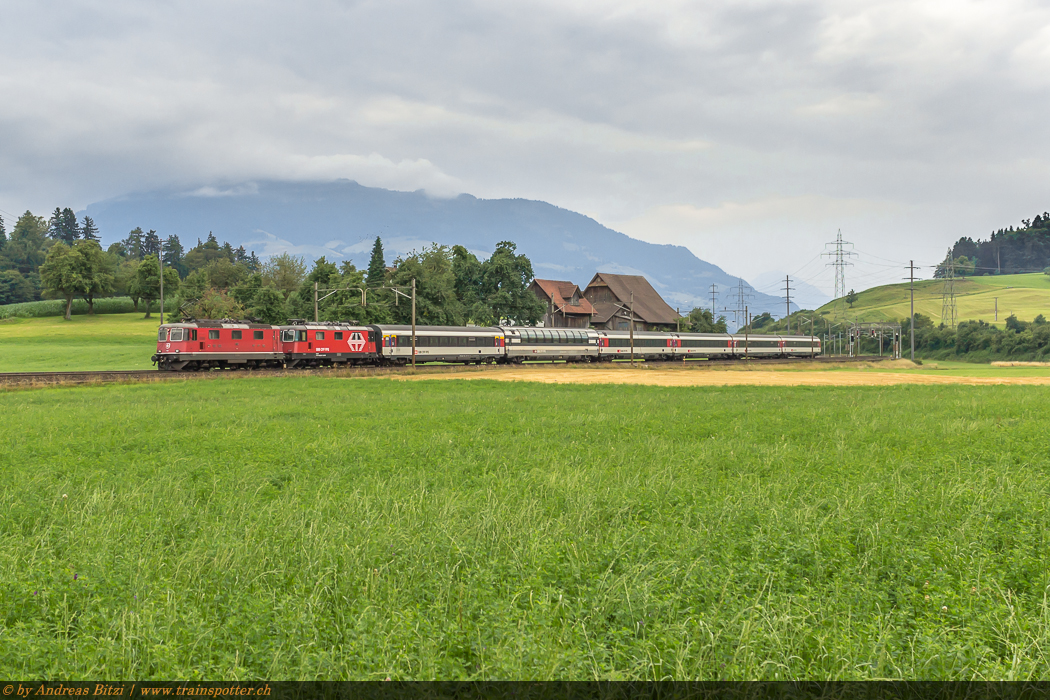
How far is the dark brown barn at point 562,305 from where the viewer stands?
349ft

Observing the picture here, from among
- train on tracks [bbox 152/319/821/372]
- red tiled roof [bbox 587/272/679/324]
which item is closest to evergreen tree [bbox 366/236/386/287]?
train on tracks [bbox 152/319/821/372]

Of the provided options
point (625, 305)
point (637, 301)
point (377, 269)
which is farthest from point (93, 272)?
point (637, 301)

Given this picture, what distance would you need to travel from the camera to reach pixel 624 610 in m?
5.82

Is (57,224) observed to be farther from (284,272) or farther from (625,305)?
(625,305)

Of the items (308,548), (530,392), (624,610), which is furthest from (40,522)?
(530,392)

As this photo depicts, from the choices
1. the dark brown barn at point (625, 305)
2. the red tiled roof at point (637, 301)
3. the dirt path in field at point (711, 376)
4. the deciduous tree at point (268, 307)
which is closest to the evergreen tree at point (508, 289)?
the dark brown barn at point (625, 305)

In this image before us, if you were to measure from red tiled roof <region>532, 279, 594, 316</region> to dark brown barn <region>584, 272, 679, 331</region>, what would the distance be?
2.35 meters

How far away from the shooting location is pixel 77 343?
3039 inches

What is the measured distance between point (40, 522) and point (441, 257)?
94.1 m

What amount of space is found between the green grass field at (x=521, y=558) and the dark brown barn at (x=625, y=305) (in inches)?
3726

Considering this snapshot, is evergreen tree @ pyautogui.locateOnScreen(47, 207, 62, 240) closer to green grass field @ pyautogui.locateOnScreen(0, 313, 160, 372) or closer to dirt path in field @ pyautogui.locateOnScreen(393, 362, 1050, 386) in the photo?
green grass field @ pyautogui.locateOnScreen(0, 313, 160, 372)

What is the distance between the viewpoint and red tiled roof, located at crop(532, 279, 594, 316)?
4195 inches

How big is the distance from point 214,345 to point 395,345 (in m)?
16.0

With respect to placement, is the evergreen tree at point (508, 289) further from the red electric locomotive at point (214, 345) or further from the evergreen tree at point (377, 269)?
the red electric locomotive at point (214, 345)
